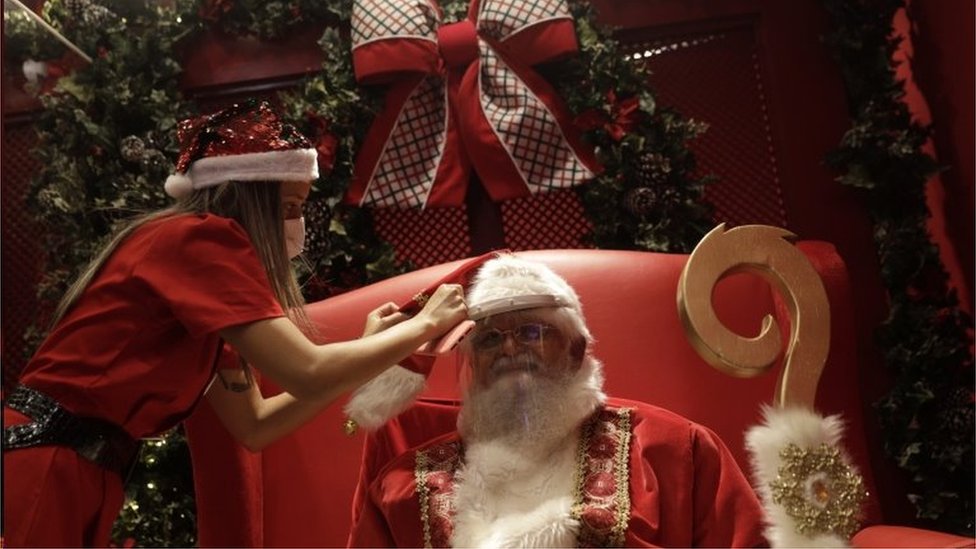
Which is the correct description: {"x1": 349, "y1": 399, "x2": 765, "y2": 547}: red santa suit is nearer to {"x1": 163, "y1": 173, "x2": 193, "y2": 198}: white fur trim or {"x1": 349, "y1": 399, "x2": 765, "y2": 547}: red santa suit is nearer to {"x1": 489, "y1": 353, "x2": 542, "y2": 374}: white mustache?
{"x1": 489, "y1": 353, "x2": 542, "y2": 374}: white mustache

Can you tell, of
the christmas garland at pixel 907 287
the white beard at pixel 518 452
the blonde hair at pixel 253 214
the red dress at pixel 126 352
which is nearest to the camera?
the red dress at pixel 126 352

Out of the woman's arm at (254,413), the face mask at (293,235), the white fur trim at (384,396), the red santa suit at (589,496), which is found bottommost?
the red santa suit at (589,496)

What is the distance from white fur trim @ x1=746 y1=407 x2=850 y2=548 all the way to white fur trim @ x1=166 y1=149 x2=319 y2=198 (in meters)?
0.93

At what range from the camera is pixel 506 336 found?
6.44 feet

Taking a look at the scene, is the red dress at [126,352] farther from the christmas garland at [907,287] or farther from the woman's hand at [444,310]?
the christmas garland at [907,287]

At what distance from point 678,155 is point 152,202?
1444 mm

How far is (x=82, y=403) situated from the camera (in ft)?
4.79

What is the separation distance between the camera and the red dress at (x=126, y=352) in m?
1.44

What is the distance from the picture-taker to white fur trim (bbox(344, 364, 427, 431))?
6.60 ft

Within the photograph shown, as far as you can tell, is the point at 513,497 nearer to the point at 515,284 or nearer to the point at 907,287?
the point at 515,284

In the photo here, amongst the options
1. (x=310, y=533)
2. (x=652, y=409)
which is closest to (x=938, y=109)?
(x=652, y=409)

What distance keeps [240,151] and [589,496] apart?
36.1 inches

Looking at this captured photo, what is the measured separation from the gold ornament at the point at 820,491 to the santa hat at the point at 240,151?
99cm

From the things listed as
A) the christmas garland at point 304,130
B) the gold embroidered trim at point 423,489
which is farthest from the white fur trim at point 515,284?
the christmas garland at point 304,130
